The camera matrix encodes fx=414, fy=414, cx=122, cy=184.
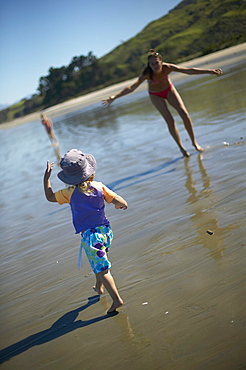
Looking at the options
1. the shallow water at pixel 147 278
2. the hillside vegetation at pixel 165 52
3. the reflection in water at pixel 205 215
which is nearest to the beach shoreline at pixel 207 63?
the hillside vegetation at pixel 165 52

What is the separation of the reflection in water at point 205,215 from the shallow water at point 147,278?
1cm

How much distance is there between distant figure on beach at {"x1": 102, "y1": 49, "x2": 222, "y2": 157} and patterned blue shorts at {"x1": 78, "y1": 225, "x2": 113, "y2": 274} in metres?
4.01

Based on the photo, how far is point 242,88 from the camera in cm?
1224

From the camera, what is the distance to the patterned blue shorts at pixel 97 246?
10.4 ft

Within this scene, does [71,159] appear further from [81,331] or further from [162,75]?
[162,75]

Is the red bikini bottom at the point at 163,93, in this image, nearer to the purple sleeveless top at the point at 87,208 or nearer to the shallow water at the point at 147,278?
the shallow water at the point at 147,278

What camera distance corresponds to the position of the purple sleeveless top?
130 inches

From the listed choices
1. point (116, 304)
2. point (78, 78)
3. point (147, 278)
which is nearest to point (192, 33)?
point (78, 78)

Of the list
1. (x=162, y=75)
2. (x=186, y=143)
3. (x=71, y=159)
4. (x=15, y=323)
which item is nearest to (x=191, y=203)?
(x=71, y=159)

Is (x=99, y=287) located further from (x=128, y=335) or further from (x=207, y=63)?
(x=207, y=63)

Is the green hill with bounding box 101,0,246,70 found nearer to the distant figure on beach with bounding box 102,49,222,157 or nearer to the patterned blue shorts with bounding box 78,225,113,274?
the distant figure on beach with bounding box 102,49,222,157

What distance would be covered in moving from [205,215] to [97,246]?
155 cm

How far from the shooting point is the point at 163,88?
737cm

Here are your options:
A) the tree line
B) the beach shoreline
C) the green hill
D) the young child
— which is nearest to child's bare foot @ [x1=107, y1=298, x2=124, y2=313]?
the young child
